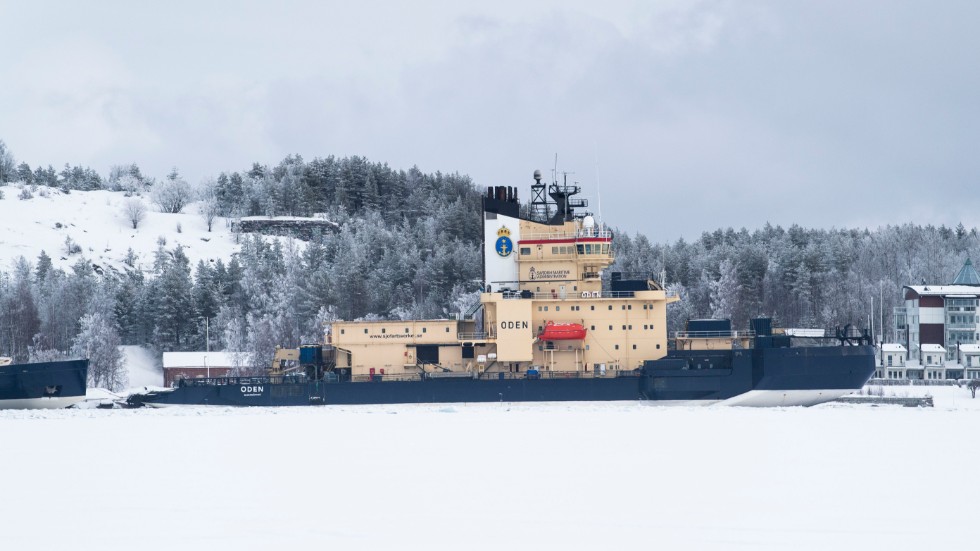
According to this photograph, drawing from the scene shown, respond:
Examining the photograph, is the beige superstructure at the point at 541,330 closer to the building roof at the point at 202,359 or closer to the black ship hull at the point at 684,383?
the black ship hull at the point at 684,383

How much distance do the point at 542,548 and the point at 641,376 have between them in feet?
81.6

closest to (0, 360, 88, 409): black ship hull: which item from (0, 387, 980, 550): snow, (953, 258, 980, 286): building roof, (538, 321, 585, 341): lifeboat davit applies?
(0, 387, 980, 550): snow

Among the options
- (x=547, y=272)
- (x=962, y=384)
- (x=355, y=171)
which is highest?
(x=355, y=171)

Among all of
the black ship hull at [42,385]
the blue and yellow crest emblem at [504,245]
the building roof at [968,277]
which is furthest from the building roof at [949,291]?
the black ship hull at [42,385]

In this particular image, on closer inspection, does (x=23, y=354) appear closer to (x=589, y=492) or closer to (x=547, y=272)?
(x=547, y=272)

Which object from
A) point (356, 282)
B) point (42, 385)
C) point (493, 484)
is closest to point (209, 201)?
point (356, 282)

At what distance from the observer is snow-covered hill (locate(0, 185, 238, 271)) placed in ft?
286

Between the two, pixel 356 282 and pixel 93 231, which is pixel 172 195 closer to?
pixel 93 231

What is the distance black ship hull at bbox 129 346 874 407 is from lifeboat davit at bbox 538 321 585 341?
137 cm

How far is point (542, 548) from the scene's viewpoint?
1522 cm

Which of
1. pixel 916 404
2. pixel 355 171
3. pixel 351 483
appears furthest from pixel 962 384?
pixel 355 171

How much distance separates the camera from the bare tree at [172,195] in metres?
107

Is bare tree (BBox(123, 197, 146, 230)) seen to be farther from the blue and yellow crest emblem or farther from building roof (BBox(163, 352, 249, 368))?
the blue and yellow crest emblem

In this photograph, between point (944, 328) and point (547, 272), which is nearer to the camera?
point (547, 272)
